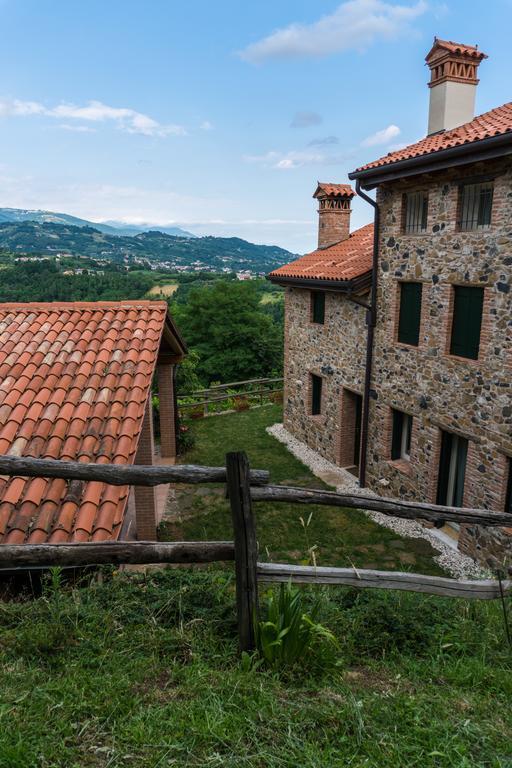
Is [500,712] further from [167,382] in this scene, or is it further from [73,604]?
[167,382]

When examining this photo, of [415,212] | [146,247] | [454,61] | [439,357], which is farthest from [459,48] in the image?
[146,247]

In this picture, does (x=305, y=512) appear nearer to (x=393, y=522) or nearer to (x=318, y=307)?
(x=393, y=522)

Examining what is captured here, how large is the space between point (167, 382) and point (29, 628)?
33.4 feet

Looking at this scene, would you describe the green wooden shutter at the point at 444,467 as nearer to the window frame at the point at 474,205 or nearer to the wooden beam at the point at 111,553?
the window frame at the point at 474,205

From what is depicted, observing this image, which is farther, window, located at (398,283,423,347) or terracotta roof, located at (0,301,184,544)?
window, located at (398,283,423,347)

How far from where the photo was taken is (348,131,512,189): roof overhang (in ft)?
25.0

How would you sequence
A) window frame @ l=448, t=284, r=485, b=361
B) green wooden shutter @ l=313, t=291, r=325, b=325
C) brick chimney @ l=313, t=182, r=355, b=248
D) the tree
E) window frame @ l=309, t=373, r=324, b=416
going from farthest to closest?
→ 1. the tree
2. brick chimney @ l=313, t=182, r=355, b=248
3. window frame @ l=309, t=373, r=324, b=416
4. green wooden shutter @ l=313, t=291, r=325, b=325
5. window frame @ l=448, t=284, r=485, b=361

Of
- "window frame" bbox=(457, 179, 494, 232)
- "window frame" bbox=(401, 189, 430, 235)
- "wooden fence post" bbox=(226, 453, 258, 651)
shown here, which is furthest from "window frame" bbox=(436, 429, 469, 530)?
"wooden fence post" bbox=(226, 453, 258, 651)

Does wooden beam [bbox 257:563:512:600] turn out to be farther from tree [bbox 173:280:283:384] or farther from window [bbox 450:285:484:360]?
tree [bbox 173:280:283:384]

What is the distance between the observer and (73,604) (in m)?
3.62

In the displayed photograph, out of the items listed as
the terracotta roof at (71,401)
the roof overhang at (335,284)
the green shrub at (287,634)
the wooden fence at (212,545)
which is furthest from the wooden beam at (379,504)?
the roof overhang at (335,284)

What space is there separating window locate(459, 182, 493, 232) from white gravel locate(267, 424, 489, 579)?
5124mm

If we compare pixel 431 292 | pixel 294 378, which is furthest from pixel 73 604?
pixel 294 378

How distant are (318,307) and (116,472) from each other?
38.1 feet
